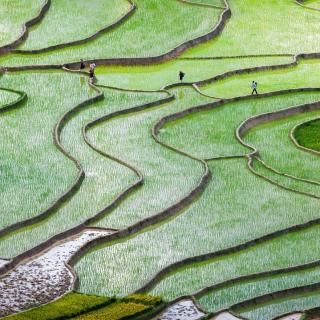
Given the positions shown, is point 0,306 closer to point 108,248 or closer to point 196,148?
point 108,248

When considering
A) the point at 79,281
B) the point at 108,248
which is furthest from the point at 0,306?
the point at 108,248

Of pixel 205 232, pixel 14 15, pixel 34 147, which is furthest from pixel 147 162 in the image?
pixel 14 15

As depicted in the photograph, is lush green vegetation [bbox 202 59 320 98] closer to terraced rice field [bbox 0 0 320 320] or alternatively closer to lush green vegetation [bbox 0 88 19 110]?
terraced rice field [bbox 0 0 320 320]

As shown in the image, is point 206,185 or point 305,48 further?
point 305,48

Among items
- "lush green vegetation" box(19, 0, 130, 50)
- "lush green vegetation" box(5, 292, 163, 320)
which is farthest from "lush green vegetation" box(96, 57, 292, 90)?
"lush green vegetation" box(5, 292, 163, 320)

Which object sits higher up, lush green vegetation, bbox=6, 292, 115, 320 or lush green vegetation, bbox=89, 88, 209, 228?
lush green vegetation, bbox=89, 88, 209, 228

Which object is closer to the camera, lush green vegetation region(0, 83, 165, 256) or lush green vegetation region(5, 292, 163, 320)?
lush green vegetation region(5, 292, 163, 320)
